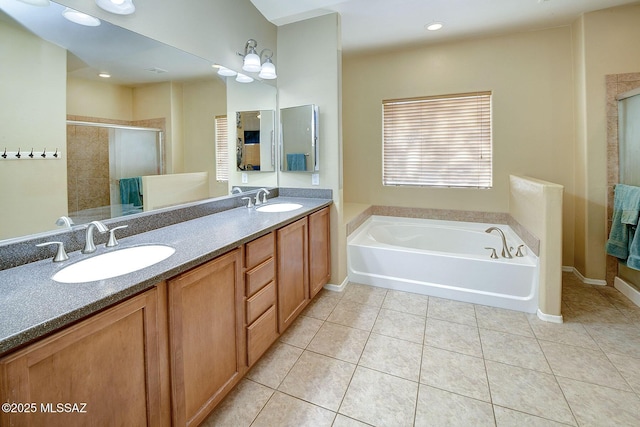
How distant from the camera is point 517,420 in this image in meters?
1.43

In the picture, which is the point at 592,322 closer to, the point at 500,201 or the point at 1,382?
the point at 500,201

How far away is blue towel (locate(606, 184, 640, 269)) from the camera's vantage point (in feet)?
7.61

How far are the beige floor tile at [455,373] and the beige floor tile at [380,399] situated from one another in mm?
151

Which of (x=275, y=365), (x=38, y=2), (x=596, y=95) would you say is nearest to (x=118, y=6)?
(x=38, y=2)

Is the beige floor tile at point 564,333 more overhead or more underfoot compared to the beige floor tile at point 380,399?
more overhead

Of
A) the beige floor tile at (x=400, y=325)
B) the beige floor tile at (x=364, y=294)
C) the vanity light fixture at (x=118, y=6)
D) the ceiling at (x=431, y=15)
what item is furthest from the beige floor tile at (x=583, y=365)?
the vanity light fixture at (x=118, y=6)

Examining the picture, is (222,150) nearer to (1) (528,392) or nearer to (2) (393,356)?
(2) (393,356)

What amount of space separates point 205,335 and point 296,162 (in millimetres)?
1866

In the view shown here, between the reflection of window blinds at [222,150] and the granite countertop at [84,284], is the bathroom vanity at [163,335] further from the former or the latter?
the reflection of window blinds at [222,150]

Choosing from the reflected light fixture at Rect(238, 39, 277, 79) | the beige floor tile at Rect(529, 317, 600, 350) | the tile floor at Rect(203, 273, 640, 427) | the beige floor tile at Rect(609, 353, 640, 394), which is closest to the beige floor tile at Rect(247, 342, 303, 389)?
the tile floor at Rect(203, 273, 640, 427)

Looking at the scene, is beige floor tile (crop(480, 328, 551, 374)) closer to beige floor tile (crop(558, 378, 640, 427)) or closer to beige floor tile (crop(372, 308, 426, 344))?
beige floor tile (crop(558, 378, 640, 427))

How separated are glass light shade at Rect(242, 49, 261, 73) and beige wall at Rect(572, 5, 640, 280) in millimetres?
2997

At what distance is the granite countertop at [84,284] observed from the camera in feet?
2.45

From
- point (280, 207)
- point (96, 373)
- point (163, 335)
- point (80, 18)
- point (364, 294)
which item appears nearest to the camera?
point (96, 373)
